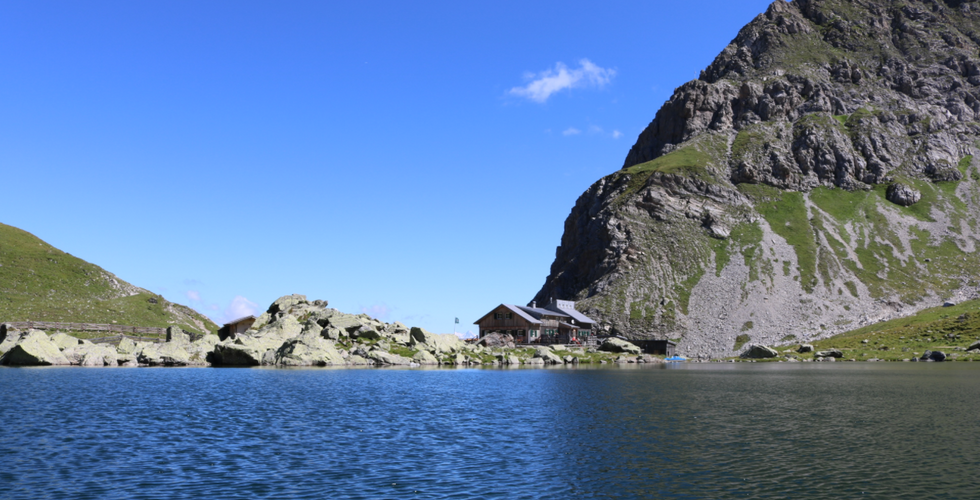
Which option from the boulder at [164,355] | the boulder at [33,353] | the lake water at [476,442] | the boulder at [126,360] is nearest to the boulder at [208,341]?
the boulder at [164,355]

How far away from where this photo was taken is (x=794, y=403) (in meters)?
58.1

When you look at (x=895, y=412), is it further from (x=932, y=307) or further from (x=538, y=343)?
(x=932, y=307)

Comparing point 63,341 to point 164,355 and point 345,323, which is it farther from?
point 345,323

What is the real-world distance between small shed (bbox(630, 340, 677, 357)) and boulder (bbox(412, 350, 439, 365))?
238 ft

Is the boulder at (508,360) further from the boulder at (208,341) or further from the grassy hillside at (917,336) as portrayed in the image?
the grassy hillside at (917,336)

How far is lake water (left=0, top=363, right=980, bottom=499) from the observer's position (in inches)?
1055

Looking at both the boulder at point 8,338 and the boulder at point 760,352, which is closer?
the boulder at point 8,338

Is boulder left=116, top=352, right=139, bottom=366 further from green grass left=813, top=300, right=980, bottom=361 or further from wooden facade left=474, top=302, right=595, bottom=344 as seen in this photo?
green grass left=813, top=300, right=980, bottom=361

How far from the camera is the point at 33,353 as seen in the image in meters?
88.9

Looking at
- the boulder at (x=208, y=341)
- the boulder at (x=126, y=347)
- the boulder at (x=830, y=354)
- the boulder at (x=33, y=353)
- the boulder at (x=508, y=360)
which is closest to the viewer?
the boulder at (x=33, y=353)

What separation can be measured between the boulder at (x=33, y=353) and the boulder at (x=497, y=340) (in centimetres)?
8657

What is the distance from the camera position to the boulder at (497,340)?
15375cm

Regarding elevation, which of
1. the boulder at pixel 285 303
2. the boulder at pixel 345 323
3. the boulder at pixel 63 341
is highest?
the boulder at pixel 285 303

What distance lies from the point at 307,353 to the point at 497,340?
61.2 metres
